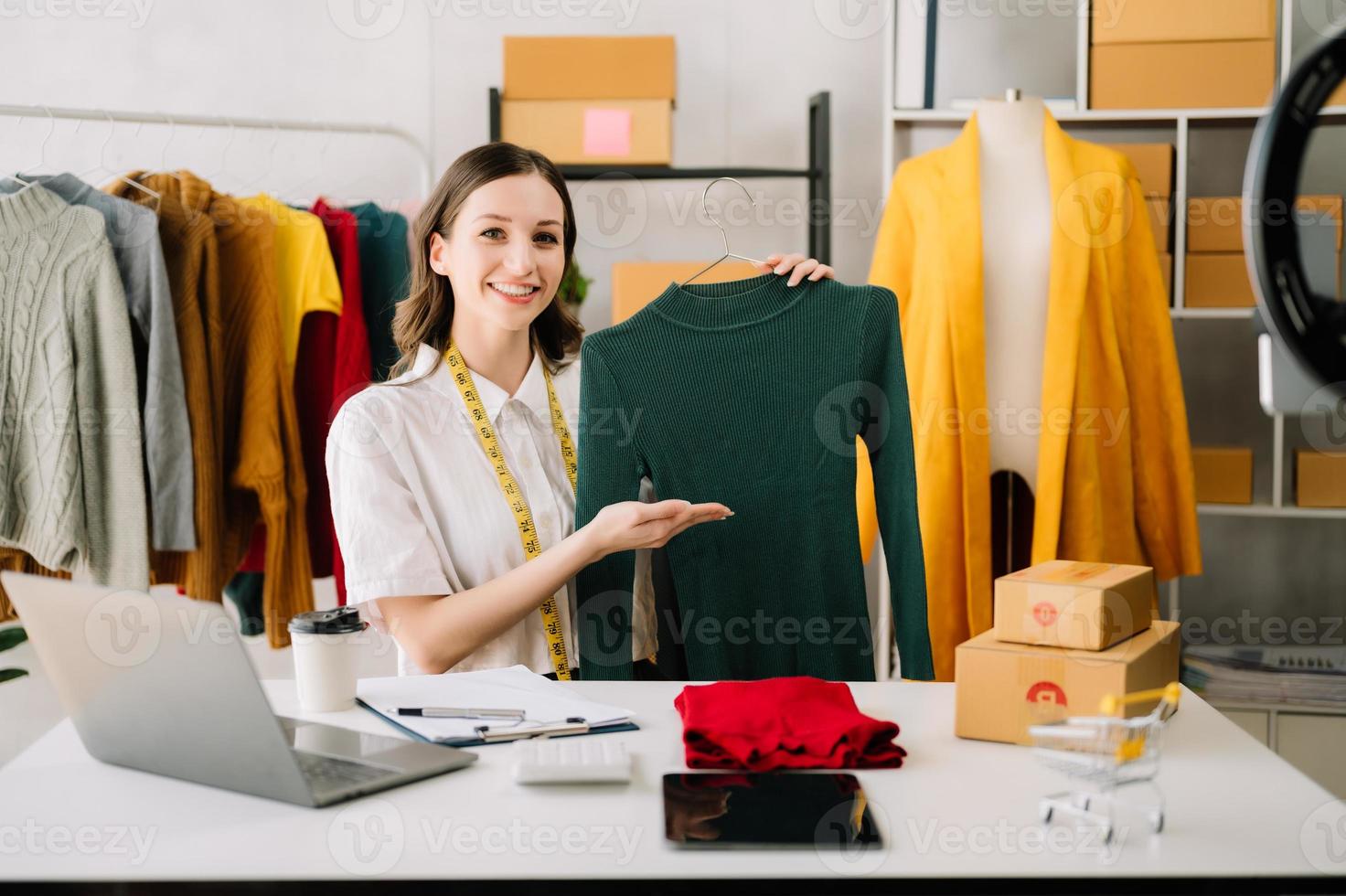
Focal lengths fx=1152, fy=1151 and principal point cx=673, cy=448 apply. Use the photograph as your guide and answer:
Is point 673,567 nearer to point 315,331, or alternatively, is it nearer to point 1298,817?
point 1298,817

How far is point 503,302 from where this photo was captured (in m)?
1.84

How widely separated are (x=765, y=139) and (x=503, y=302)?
165cm

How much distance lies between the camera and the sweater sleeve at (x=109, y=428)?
2.35 m

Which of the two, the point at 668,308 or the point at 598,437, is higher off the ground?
the point at 668,308

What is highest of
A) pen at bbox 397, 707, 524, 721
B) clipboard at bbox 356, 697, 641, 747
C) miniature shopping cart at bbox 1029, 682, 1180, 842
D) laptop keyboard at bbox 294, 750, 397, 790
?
miniature shopping cart at bbox 1029, 682, 1180, 842

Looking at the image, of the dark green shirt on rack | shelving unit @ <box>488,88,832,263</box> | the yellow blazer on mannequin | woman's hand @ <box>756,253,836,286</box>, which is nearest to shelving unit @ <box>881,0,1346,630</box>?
shelving unit @ <box>488,88,832,263</box>

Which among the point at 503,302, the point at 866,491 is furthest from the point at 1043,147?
the point at 503,302

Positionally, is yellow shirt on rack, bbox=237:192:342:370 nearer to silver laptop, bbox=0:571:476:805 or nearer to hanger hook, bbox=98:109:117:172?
hanger hook, bbox=98:109:117:172

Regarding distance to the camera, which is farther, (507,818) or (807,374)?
(807,374)

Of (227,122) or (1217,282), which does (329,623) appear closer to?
(227,122)

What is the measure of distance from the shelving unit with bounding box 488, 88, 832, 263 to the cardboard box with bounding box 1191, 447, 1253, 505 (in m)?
1.06

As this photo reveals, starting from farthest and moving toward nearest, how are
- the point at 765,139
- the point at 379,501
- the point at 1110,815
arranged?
the point at 765,139
the point at 379,501
the point at 1110,815

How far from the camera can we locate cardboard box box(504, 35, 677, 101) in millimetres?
2816

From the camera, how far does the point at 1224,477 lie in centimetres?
279
